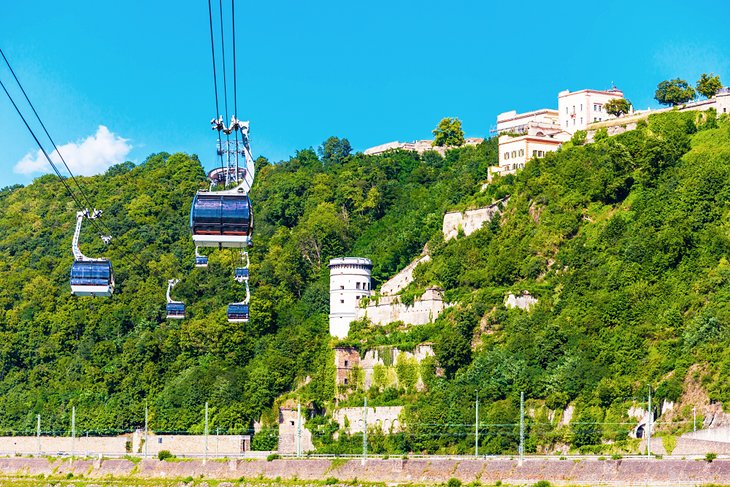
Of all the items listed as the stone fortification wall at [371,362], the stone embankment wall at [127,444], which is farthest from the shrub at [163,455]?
the stone fortification wall at [371,362]

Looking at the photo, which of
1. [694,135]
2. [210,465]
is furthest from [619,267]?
[210,465]

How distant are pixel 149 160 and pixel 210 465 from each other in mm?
86261

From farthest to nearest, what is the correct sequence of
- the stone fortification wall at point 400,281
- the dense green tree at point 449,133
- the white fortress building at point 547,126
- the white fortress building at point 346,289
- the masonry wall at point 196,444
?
the dense green tree at point 449,133
the white fortress building at point 547,126
the stone fortification wall at point 400,281
the white fortress building at point 346,289
the masonry wall at point 196,444

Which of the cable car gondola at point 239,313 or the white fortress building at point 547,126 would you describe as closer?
the cable car gondola at point 239,313

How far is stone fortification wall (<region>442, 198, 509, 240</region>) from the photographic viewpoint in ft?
378

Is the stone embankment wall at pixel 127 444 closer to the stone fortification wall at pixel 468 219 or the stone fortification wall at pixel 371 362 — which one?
the stone fortification wall at pixel 371 362

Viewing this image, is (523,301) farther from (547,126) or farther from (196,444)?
(547,126)

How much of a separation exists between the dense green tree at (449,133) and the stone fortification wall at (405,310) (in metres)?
36.5

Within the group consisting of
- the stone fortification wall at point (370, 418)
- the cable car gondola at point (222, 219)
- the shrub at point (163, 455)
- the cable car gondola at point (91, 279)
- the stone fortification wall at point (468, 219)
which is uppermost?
the stone fortification wall at point (468, 219)

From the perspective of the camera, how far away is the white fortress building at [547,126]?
404 feet

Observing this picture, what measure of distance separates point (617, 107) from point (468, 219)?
64.0 feet

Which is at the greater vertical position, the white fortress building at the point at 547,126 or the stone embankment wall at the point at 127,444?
the white fortress building at the point at 547,126

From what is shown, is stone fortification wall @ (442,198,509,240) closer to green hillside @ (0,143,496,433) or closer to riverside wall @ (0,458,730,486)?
green hillside @ (0,143,496,433)

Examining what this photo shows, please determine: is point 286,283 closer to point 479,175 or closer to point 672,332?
point 479,175
